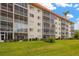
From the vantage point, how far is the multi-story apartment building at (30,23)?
23.5 feet

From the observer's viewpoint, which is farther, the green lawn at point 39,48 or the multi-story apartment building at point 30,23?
the multi-story apartment building at point 30,23

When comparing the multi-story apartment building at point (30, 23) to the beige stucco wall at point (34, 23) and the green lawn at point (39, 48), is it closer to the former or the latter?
the beige stucco wall at point (34, 23)

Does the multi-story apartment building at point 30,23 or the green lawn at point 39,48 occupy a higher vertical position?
the multi-story apartment building at point 30,23

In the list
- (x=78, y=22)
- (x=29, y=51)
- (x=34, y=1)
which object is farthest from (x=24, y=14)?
(x=78, y=22)

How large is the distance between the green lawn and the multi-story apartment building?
0.25 meters

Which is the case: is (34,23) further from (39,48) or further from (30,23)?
(39,48)

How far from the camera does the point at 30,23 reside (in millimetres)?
7336

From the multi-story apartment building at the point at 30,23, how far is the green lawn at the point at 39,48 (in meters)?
0.25

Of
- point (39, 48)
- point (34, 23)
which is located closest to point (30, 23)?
point (34, 23)

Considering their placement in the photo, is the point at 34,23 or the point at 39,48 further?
the point at 34,23

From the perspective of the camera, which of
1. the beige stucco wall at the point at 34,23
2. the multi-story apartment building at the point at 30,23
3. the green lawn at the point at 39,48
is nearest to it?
the green lawn at the point at 39,48

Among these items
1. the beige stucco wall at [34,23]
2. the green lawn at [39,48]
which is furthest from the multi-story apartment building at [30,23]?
the green lawn at [39,48]

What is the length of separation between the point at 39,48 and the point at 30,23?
2.54ft

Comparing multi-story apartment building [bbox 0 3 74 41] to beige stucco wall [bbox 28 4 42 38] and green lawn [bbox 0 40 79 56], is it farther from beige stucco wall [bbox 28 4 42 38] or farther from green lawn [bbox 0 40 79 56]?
green lawn [bbox 0 40 79 56]
